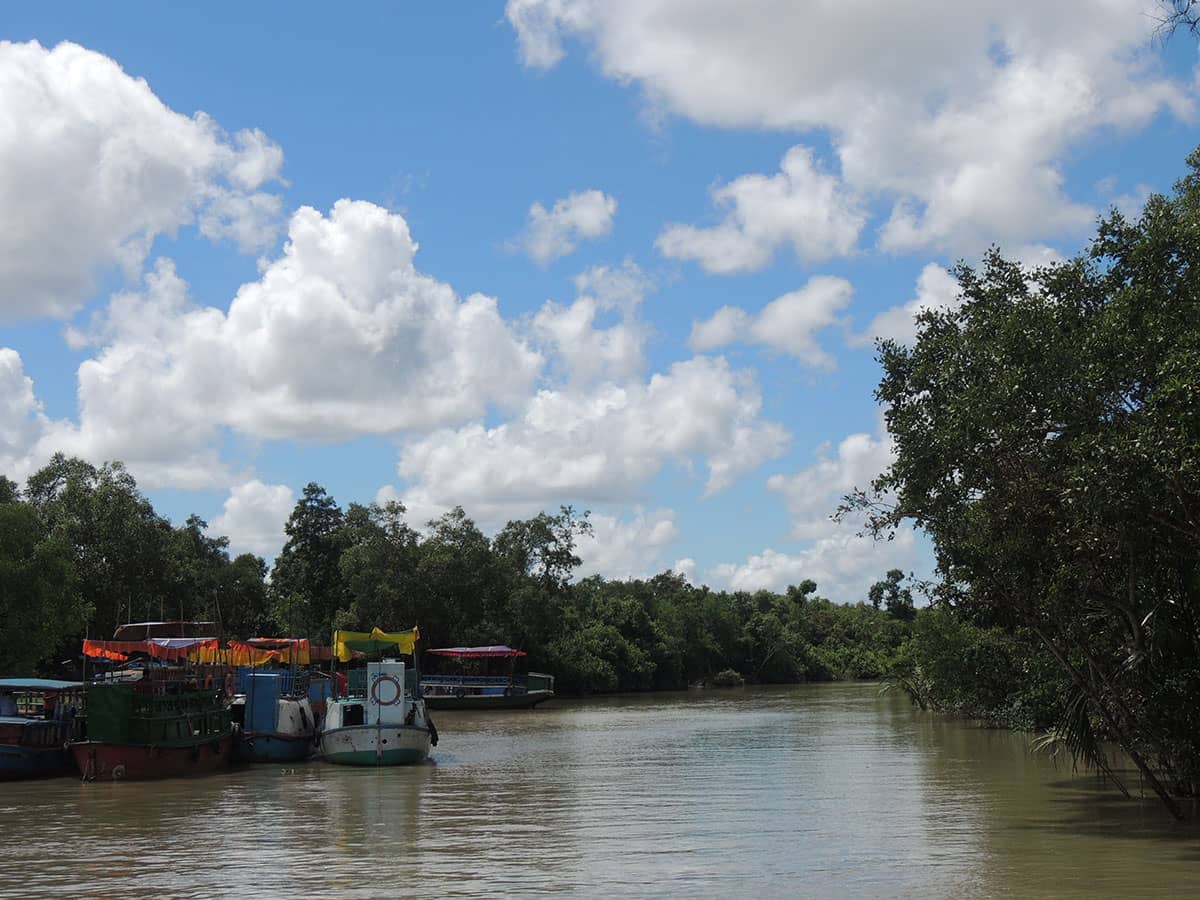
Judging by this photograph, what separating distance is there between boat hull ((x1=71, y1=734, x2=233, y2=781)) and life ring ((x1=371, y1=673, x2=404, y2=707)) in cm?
472

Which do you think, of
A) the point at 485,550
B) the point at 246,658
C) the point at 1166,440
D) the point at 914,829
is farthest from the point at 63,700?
the point at 485,550

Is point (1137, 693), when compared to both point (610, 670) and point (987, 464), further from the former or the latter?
point (610, 670)

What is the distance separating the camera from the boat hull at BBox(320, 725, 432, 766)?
1254 inches

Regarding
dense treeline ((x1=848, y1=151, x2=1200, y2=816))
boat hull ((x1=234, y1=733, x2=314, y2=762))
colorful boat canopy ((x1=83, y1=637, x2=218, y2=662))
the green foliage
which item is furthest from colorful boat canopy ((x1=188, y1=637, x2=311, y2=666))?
dense treeline ((x1=848, y1=151, x2=1200, y2=816))

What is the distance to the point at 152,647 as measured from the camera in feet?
109

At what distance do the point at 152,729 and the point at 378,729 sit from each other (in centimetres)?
588

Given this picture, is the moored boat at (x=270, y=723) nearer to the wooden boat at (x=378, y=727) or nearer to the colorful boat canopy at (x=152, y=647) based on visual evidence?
the wooden boat at (x=378, y=727)

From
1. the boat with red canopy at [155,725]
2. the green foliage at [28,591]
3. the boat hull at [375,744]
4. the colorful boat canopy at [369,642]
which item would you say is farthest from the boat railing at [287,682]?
the green foliage at [28,591]

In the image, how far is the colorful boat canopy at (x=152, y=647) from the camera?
33.3 m

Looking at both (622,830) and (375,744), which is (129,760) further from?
(622,830)

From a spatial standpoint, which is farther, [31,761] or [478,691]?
[478,691]

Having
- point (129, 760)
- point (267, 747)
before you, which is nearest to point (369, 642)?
point (267, 747)

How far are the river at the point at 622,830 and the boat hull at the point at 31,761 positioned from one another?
1.49 feet

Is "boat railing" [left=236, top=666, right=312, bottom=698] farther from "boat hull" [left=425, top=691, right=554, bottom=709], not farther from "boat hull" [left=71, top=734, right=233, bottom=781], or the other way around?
"boat hull" [left=425, top=691, right=554, bottom=709]
